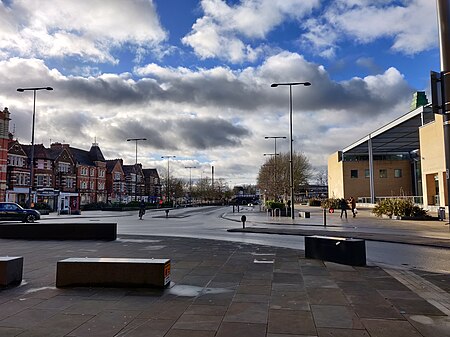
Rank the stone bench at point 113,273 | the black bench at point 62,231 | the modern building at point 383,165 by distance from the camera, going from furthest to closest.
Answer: the modern building at point 383,165, the black bench at point 62,231, the stone bench at point 113,273

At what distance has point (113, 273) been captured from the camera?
26.2 feet

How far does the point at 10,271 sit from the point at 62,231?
1037 centimetres

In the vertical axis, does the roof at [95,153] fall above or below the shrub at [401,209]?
above

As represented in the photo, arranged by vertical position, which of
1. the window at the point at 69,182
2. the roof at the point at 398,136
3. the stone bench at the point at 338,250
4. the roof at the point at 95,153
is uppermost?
the roof at the point at 95,153

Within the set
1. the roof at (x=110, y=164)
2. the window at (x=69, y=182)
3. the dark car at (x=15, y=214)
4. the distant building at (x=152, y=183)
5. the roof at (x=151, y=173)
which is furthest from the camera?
the roof at (x=151, y=173)

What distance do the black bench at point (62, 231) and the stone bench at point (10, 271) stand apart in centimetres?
917

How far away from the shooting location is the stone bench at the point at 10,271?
7.97 meters

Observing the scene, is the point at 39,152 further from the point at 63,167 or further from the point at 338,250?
the point at 338,250

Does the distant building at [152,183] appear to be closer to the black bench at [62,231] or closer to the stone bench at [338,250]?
the black bench at [62,231]

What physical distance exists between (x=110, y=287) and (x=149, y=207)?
69389 mm

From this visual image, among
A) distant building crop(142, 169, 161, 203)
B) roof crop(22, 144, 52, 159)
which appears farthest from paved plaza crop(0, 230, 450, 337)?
distant building crop(142, 169, 161, 203)

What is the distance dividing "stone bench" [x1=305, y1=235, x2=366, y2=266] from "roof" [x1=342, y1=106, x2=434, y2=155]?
32651 millimetres

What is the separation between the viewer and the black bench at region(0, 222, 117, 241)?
58.2ft

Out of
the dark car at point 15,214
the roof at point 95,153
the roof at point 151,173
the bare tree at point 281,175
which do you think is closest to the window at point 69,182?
the roof at point 95,153
